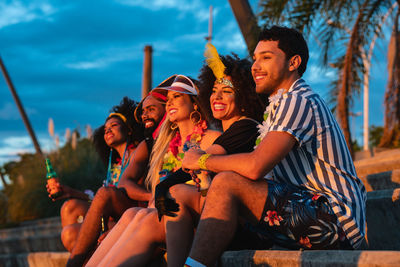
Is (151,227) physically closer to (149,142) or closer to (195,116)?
(195,116)

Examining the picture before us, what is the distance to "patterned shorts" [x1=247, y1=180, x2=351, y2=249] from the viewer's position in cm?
262

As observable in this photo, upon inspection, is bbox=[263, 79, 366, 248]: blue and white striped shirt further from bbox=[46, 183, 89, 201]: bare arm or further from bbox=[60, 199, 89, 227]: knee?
bbox=[46, 183, 89, 201]: bare arm

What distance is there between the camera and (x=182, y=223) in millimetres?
3055

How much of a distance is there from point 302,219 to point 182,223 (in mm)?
746

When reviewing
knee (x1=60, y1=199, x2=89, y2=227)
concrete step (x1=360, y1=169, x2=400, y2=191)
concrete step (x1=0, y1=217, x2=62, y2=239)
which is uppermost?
concrete step (x1=360, y1=169, x2=400, y2=191)

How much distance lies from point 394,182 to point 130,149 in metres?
2.58

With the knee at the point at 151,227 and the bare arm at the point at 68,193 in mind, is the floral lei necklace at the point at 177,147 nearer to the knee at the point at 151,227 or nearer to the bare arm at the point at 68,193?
the knee at the point at 151,227

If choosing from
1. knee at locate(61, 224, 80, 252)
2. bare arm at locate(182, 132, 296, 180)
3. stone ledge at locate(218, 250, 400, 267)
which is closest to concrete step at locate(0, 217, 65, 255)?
knee at locate(61, 224, 80, 252)

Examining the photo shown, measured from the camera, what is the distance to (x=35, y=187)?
11836 mm

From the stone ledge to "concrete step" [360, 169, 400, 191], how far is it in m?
1.92

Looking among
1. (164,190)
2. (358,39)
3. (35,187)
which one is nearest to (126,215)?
(164,190)

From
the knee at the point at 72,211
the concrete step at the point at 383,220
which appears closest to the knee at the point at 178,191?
the concrete step at the point at 383,220

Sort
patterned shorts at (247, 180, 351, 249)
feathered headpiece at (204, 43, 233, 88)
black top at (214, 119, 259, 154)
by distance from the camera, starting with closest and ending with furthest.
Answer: patterned shorts at (247, 180, 351, 249)
black top at (214, 119, 259, 154)
feathered headpiece at (204, 43, 233, 88)

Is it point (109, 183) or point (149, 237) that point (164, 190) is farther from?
point (109, 183)
